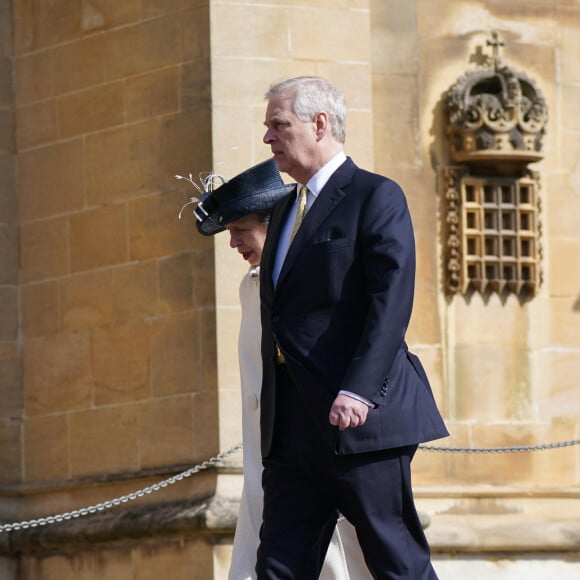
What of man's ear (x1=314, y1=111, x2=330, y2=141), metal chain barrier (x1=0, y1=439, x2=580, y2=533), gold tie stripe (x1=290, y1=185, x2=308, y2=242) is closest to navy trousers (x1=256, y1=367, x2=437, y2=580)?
gold tie stripe (x1=290, y1=185, x2=308, y2=242)

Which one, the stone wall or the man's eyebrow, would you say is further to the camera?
the stone wall

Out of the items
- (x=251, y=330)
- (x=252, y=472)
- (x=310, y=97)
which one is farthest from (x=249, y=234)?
(x=310, y=97)

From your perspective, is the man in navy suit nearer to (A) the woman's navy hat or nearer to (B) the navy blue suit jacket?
(B) the navy blue suit jacket

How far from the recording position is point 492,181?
900 centimetres

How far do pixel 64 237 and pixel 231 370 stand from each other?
1248mm

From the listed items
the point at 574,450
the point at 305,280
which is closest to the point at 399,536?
the point at 305,280

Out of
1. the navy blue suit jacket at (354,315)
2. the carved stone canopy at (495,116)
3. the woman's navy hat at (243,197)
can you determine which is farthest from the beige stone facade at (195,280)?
the navy blue suit jacket at (354,315)

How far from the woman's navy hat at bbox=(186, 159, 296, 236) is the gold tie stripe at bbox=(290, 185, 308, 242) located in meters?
0.75

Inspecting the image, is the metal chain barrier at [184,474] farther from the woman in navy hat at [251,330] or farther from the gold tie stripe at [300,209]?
the gold tie stripe at [300,209]

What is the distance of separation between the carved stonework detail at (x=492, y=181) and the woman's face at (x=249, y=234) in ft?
9.33

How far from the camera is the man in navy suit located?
500cm

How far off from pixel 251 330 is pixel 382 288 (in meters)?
1.47

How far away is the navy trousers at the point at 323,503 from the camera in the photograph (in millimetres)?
5043

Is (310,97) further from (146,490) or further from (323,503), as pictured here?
(146,490)
